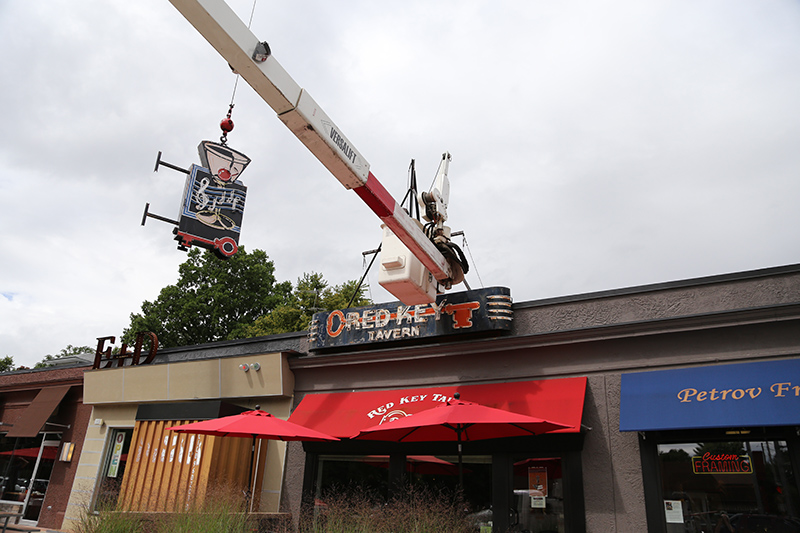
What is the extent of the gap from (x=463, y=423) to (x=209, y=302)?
32.1 metres

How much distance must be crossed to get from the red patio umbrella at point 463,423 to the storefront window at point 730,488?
5.68ft

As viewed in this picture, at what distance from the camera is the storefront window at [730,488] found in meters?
7.18

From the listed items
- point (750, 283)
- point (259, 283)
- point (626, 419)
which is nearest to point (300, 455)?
point (626, 419)

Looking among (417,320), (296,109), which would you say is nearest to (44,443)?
(417,320)

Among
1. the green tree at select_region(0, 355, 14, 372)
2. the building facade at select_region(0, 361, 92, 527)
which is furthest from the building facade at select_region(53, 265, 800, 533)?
the green tree at select_region(0, 355, 14, 372)

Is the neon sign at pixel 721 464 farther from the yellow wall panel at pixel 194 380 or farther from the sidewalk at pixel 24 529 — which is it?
the sidewalk at pixel 24 529

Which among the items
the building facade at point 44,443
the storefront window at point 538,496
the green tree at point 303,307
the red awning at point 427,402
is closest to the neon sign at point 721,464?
the red awning at point 427,402

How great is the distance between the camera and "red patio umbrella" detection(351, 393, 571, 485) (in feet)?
24.6

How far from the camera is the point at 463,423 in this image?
751cm

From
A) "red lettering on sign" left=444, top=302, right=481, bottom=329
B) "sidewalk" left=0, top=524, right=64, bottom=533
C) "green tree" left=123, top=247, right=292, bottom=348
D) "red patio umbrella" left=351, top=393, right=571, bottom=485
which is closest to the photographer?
"red patio umbrella" left=351, top=393, right=571, bottom=485

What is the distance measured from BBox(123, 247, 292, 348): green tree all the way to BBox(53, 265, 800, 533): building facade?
24.3 m

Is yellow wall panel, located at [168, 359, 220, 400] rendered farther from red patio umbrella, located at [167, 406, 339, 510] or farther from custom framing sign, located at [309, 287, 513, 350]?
red patio umbrella, located at [167, 406, 339, 510]

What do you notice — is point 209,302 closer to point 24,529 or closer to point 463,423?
point 24,529

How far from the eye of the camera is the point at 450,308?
1051 cm
